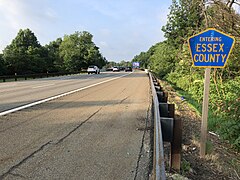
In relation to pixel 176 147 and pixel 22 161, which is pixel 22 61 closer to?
pixel 22 161

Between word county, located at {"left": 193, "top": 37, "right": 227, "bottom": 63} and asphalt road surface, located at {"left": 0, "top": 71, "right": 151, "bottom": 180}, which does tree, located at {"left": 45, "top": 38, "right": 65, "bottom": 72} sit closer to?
asphalt road surface, located at {"left": 0, "top": 71, "right": 151, "bottom": 180}

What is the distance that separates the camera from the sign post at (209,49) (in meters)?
4.59

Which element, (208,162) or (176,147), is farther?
(208,162)

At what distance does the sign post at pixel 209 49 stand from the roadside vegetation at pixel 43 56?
4035 centimetres

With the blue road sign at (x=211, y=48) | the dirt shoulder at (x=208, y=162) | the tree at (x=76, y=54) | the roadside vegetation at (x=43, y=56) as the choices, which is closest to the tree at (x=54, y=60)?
the roadside vegetation at (x=43, y=56)

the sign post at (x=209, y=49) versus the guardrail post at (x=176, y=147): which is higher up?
the sign post at (x=209, y=49)

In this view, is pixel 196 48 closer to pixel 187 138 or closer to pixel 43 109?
pixel 187 138

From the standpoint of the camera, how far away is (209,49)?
4680mm

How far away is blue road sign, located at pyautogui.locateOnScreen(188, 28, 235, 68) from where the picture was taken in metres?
4.59

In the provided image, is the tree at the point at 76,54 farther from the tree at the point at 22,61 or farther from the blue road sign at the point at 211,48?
the blue road sign at the point at 211,48

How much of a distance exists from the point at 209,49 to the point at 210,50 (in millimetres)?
29

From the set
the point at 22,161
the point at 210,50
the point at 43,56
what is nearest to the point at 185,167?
the point at 210,50

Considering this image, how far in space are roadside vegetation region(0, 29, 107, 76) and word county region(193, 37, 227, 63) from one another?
4040 cm

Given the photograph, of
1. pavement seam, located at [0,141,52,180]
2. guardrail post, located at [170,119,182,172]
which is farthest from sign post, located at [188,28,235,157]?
pavement seam, located at [0,141,52,180]
